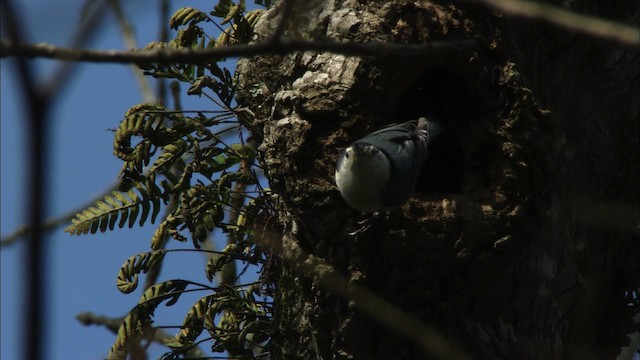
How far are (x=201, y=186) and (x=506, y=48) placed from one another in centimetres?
141

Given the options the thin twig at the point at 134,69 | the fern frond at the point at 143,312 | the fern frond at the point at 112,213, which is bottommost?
the fern frond at the point at 143,312

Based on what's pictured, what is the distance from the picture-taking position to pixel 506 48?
318 cm

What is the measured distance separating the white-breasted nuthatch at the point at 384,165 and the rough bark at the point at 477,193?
8cm

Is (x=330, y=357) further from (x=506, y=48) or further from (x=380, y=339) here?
(x=506, y=48)

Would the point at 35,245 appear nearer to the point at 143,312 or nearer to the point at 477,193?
the point at 477,193

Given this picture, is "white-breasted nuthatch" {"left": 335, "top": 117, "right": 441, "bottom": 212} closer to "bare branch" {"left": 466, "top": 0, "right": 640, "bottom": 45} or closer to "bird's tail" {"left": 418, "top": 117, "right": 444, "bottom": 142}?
"bird's tail" {"left": 418, "top": 117, "right": 444, "bottom": 142}

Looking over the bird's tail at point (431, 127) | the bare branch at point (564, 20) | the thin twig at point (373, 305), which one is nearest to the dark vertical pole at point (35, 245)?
the bare branch at point (564, 20)

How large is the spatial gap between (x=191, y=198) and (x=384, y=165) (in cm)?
86

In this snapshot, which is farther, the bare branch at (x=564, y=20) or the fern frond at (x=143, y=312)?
the fern frond at (x=143, y=312)

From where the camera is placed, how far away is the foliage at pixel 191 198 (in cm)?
344

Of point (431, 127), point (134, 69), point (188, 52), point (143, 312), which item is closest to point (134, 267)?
point (143, 312)

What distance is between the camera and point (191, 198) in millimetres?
3510

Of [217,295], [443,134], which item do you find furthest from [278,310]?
[443,134]

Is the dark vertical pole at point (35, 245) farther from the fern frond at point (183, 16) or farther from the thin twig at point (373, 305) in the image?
the fern frond at point (183, 16)
